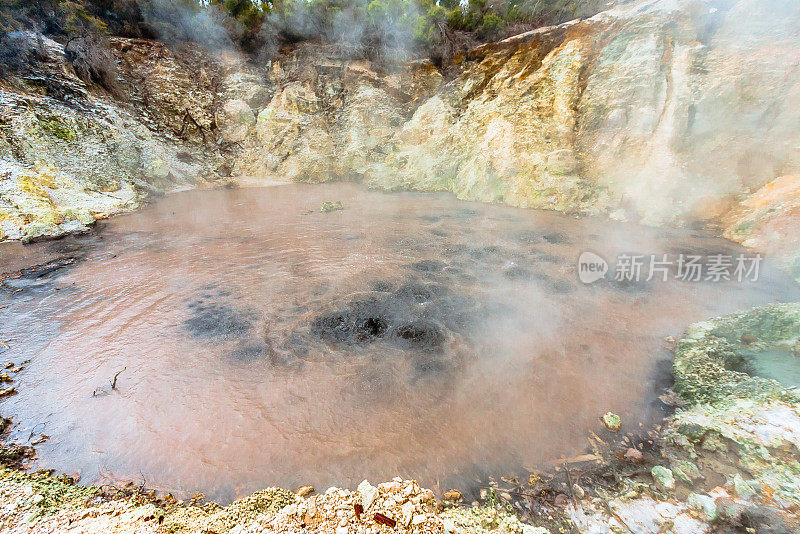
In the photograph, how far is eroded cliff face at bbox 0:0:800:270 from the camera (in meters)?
7.34

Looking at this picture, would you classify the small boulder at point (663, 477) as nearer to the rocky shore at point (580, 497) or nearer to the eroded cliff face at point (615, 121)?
the rocky shore at point (580, 497)

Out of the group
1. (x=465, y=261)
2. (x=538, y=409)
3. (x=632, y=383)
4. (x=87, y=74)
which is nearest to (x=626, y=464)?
(x=538, y=409)

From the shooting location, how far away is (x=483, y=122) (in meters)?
11.2

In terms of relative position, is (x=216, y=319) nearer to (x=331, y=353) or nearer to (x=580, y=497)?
(x=331, y=353)

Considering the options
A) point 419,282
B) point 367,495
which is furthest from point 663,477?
point 419,282

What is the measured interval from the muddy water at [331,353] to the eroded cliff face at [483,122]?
7.32 feet

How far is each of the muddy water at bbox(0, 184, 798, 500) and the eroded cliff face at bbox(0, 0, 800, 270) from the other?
7.32 ft

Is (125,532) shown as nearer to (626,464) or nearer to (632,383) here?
(626,464)

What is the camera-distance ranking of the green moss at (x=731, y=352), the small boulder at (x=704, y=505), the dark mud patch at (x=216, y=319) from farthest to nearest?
the dark mud patch at (x=216, y=319), the green moss at (x=731, y=352), the small boulder at (x=704, y=505)

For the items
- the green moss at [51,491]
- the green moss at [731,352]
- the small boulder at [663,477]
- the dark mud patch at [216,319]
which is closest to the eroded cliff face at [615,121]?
the green moss at [731,352]

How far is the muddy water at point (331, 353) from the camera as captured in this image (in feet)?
8.14

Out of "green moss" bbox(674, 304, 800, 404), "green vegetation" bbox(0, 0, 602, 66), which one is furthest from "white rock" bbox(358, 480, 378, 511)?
"green vegetation" bbox(0, 0, 602, 66)

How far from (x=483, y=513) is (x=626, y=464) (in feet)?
3.97

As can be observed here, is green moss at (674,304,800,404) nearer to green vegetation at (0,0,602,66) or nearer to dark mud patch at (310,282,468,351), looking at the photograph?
dark mud patch at (310,282,468,351)
